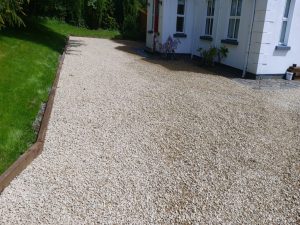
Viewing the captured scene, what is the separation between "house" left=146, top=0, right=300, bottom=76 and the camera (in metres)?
9.70

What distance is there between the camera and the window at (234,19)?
10.9 meters

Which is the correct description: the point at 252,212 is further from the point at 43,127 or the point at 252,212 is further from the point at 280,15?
the point at 280,15

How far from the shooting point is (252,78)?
33.4ft

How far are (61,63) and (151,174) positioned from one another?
7182mm

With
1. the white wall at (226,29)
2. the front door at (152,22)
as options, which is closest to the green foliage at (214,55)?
the white wall at (226,29)

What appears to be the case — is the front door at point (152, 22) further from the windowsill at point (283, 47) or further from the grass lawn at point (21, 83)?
the windowsill at point (283, 47)

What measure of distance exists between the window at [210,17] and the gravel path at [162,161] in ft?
18.4

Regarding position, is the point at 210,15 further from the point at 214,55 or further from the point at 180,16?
the point at 214,55

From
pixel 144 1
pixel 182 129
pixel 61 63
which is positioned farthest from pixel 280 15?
pixel 144 1

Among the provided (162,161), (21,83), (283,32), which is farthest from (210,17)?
(162,161)

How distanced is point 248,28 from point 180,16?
457 cm

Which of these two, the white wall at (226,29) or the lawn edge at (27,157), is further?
the white wall at (226,29)

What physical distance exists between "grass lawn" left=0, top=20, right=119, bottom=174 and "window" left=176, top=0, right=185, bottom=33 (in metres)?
5.40

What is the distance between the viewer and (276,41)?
9.99 metres
